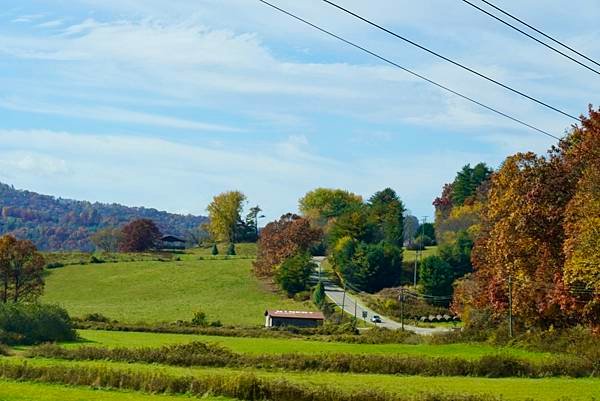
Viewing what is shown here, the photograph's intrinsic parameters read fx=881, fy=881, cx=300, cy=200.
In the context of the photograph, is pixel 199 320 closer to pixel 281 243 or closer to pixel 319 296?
pixel 319 296

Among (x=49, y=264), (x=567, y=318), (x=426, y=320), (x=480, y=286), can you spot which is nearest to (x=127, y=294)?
(x=49, y=264)

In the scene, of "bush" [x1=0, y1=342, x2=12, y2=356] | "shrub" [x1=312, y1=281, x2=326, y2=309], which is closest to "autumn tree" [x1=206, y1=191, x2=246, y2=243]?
"shrub" [x1=312, y1=281, x2=326, y2=309]

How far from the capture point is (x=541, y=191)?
165 ft

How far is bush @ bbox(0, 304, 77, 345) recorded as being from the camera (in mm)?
54719

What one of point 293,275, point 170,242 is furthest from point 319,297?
point 170,242

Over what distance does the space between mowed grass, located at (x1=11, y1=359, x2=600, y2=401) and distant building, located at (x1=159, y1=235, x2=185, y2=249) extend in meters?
107

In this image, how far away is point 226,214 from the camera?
154 metres

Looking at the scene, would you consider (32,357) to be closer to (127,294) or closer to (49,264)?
(127,294)

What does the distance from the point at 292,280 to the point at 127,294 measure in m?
18.3

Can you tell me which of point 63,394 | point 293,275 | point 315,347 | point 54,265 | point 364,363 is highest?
point 293,275

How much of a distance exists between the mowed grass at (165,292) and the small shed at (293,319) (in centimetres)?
207

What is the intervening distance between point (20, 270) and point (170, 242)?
76.4 m

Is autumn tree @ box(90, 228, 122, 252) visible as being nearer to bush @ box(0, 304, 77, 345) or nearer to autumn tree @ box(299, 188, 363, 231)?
autumn tree @ box(299, 188, 363, 231)

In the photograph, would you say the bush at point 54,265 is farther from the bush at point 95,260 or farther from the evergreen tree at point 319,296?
the evergreen tree at point 319,296
